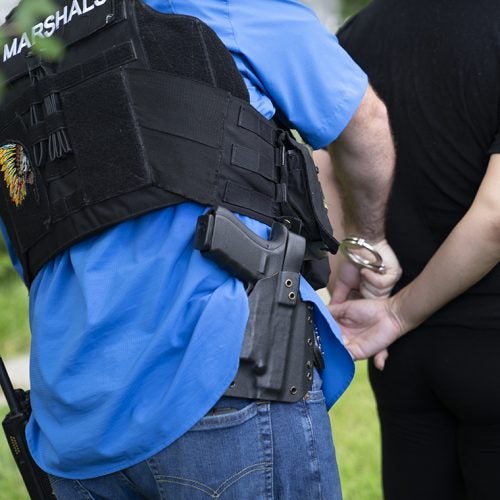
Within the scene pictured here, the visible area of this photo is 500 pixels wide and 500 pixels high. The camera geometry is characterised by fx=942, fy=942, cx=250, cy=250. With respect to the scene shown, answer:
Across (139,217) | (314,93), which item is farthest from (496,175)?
(139,217)

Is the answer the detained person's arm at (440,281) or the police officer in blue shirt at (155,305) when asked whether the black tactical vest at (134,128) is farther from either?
the detained person's arm at (440,281)

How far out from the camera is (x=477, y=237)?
7.18 ft

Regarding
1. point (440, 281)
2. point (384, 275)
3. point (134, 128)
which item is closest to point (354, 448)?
point (384, 275)

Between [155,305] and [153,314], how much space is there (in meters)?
0.02

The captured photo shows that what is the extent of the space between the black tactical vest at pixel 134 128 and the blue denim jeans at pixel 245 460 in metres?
0.39

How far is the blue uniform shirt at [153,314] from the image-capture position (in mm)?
1736

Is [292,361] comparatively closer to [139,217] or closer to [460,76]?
[139,217]

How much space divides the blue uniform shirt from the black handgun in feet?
0.39

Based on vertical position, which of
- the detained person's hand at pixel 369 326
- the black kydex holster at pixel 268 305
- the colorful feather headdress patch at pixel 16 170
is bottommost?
the detained person's hand at pixel 369 326

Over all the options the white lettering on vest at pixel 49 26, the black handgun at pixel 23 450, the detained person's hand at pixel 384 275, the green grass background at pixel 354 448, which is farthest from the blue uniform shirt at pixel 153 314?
the green grass background at pixel 354 448

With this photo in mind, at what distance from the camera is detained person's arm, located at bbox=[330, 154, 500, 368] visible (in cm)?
217

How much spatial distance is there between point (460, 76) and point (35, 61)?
99 cm

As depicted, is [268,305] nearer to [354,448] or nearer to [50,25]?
[50,25]

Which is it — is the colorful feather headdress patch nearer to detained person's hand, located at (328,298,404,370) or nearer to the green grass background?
detained person's hand, located at (328,298,404,370)
